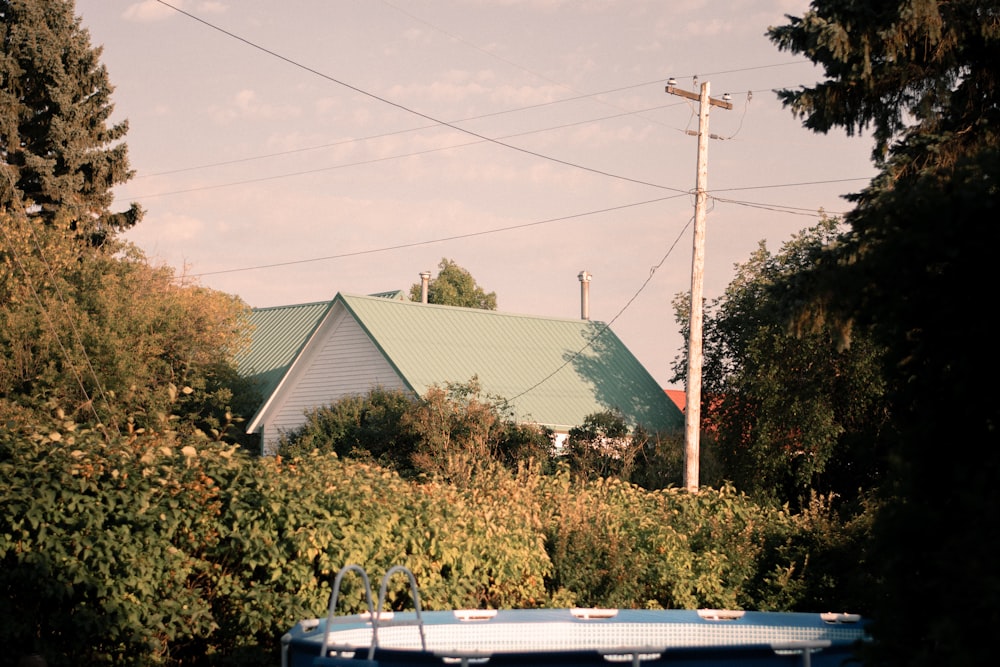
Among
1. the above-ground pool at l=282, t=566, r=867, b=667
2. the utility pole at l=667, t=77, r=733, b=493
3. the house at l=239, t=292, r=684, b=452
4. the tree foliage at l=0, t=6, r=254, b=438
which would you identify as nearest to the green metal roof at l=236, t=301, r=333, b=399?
the house at l=239, t=292, r=684, b=452

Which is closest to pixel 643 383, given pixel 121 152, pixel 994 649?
pixel 121 152

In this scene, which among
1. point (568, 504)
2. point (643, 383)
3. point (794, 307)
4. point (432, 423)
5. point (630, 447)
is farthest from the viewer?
point (643, 383)

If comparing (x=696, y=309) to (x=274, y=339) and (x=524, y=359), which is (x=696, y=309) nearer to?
(x=524, y=359)

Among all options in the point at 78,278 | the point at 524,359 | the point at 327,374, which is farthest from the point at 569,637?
the point at 524,359

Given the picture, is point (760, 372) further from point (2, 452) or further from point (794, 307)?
point (2, 452)

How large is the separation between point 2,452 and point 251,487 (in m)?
2.24

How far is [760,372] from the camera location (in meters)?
30.8

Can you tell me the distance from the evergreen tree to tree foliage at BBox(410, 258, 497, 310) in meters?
35.4

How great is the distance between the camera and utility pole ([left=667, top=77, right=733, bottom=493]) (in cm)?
2500

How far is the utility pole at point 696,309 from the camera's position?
25.0 m

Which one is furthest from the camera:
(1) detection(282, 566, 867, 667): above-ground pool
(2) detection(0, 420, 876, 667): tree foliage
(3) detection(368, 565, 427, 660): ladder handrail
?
(2) detection(0, 420, 876, 667): tree foliage

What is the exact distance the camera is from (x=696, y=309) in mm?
25016

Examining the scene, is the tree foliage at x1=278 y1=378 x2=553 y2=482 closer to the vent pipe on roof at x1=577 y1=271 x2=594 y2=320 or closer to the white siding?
the white siding

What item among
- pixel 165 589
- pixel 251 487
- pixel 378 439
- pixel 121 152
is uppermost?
pixel 121 152
